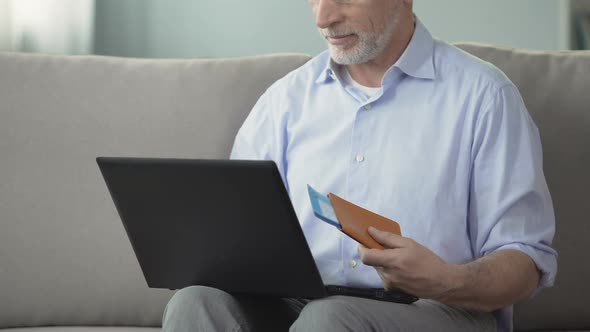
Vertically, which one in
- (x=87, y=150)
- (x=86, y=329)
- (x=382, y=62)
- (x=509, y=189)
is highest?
(x=382, y=62)

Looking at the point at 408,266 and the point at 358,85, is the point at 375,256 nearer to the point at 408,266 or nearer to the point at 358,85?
the point at 408,266

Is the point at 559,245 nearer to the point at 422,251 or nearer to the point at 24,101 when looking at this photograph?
the point at 422,251

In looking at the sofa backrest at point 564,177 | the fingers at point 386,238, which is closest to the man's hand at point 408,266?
the fingers at point 386,238

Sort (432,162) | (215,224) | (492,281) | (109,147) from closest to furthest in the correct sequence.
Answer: (215,224) → (492,281) → (432,162) → (109,147)

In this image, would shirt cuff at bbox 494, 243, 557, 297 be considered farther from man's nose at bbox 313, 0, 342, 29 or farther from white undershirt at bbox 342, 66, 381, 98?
man's nose at bbox 313, 0, 342, 29

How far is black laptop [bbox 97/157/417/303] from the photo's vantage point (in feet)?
4.10

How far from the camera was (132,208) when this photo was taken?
136 centimetres

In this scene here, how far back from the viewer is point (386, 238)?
129 centimetres

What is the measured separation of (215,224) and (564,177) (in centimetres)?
81

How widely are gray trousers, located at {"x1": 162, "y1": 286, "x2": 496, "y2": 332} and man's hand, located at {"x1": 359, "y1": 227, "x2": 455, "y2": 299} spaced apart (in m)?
0.05

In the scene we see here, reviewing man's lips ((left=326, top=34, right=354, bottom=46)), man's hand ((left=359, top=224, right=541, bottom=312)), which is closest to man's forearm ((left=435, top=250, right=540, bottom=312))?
man's hand ((left=359, top=224, right=541, bottom=312))

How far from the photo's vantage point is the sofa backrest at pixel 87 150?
1.88 m

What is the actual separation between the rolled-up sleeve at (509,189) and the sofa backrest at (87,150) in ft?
1.76

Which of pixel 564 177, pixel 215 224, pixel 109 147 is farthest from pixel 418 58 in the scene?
pixel 109 147
